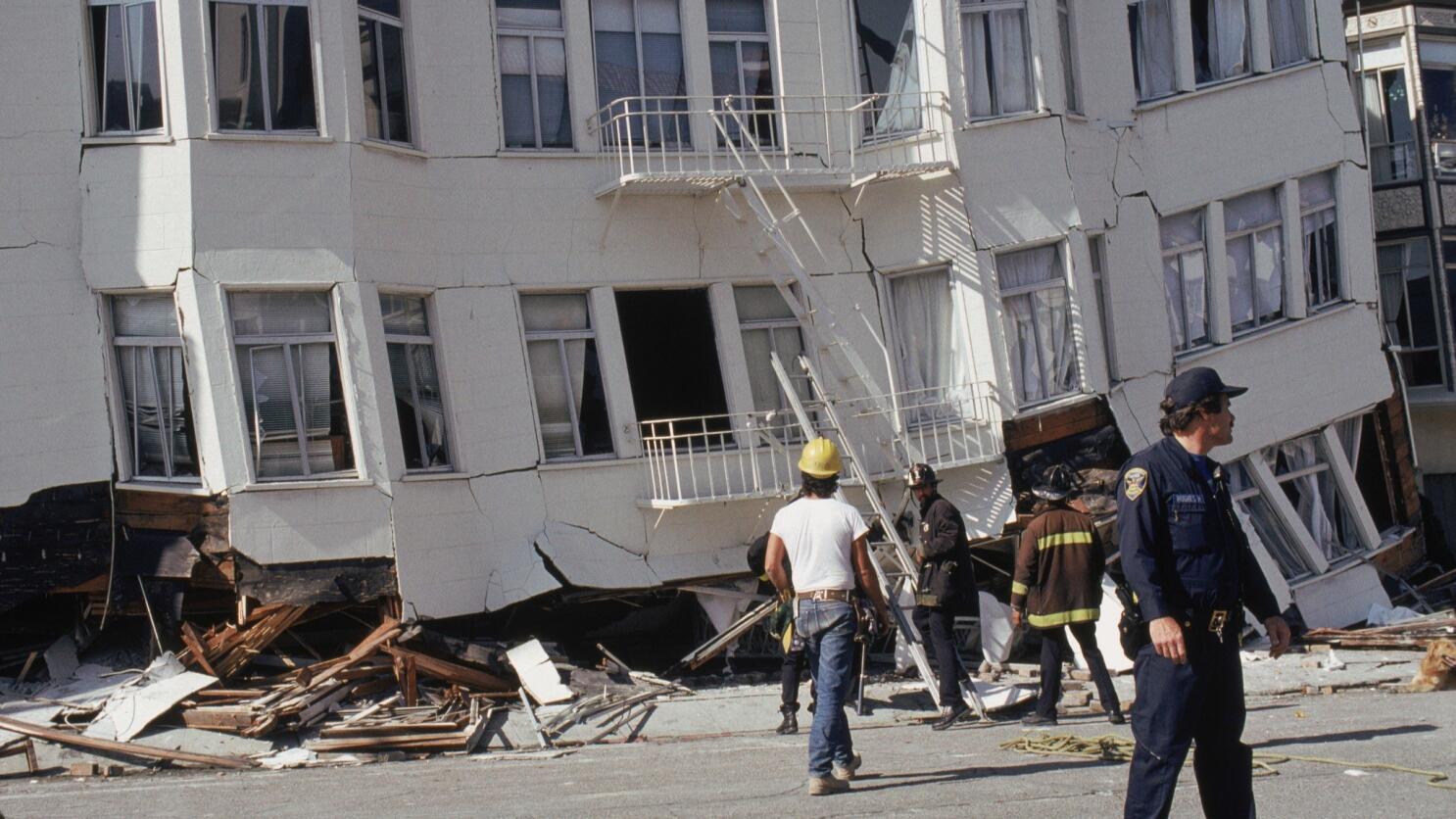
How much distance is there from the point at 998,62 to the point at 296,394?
783 centimetres

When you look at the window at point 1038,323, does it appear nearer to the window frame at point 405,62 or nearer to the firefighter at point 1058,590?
the firefighter at point 1058,590

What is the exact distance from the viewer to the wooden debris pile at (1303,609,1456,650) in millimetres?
15141

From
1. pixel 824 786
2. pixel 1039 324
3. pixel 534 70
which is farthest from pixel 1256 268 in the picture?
pixel 824 786

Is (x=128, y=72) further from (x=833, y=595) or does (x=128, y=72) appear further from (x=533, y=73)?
(x=833, y=595)

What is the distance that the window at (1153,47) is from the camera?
56.7 ft

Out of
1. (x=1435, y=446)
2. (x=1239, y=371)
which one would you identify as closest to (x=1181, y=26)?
(x=1239, y=371)

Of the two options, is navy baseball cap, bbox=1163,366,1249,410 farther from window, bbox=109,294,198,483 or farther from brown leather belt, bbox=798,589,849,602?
window, bbox=109,294,198,483

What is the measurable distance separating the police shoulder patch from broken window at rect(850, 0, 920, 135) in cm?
1007

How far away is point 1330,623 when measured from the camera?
58.6ft

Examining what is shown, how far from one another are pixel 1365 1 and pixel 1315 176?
27.3 ft

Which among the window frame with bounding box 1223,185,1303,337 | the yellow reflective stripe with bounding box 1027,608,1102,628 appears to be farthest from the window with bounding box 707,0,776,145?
the yellow reflective stripe with bounding box 1027,608,1102,628

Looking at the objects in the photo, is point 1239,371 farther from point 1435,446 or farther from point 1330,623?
point 1435,446

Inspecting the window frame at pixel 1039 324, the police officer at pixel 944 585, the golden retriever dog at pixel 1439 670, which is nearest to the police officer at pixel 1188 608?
the police officer at pixel 944 585

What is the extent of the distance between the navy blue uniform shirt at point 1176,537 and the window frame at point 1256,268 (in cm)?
1203
